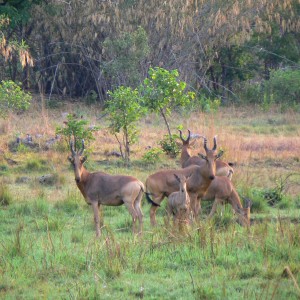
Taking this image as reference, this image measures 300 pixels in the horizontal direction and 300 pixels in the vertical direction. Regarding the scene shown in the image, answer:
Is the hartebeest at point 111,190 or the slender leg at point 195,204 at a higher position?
the hartebeest at point 111,190

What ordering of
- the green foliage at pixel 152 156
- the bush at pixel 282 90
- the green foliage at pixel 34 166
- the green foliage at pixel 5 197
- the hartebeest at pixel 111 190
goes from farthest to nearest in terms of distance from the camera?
the bush at pixel 282 90, the green foliage at pixel 152 156, the green foliage at pixel 34 166, the green foliage at pixel 5 197, the hartebeest at pixel 111 190

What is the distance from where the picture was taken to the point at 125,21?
94.2 feet

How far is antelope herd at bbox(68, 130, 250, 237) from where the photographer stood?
1151 centimetres

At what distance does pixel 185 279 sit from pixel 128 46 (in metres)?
19.9

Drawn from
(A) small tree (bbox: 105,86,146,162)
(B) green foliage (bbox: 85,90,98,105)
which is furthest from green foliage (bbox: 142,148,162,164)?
(B) green foliage (bbox: 85,90,98,105)

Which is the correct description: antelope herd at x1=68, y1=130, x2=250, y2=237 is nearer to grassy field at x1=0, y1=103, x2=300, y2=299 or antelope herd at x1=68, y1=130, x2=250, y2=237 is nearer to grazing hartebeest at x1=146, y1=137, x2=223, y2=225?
grazing hartebeest at x1=146, y1=137, x2=223, y2=225

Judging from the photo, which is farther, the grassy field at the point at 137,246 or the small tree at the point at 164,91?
the small tree at the point at 164,91

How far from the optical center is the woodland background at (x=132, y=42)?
28203 mm

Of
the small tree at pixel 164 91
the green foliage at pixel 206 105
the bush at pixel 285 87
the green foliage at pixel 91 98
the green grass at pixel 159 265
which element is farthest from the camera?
the green foliage at pixel 91 98

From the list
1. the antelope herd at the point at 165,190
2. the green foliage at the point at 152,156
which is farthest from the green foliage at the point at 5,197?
the green foliage at the point at 152,156

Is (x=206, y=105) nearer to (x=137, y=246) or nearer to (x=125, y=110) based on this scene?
(x=125, y=110)

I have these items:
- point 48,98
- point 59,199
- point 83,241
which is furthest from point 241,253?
point 48,98

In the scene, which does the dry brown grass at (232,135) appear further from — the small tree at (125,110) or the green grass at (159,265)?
the green grass at (159,265)

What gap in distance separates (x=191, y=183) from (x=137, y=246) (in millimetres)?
3014
